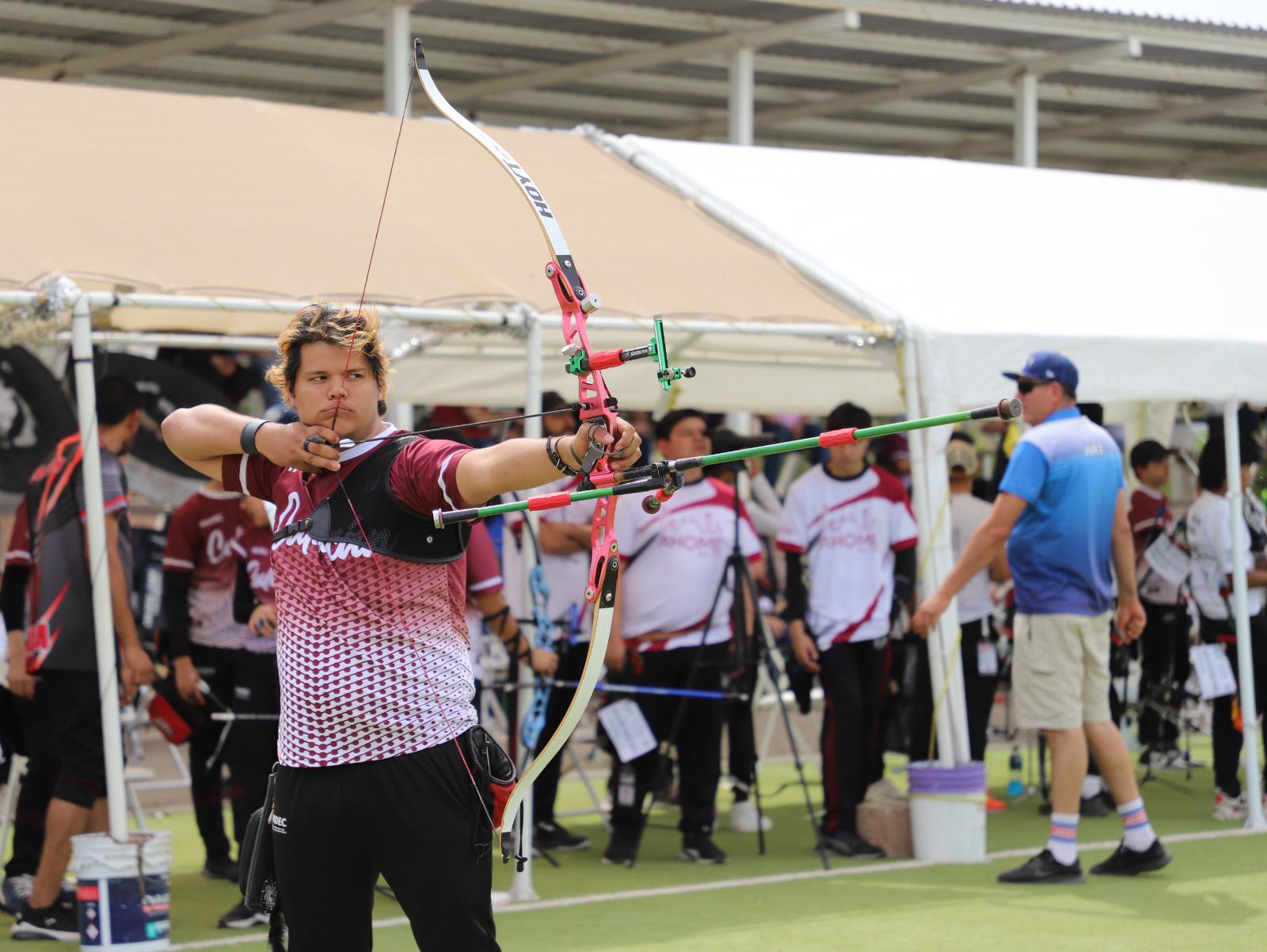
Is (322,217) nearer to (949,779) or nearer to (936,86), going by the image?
(949,779)

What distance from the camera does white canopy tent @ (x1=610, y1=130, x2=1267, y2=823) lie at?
638cm

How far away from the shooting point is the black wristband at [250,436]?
304cm

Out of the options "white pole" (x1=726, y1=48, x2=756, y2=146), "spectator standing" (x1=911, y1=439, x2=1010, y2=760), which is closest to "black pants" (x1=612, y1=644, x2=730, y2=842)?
"spectator standing" (x1=911, y1=439, x2=1010, y2=760)

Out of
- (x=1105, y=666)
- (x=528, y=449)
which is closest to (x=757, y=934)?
(x=1105, y=666)

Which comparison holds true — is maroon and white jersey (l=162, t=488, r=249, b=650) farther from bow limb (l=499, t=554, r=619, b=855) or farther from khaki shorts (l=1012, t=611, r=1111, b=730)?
bow limb (l=499, t=554, r=619, b=855)

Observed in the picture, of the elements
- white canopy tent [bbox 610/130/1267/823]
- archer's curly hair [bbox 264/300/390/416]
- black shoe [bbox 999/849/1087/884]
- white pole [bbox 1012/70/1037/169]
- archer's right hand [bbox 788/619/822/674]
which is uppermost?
white pole [bbox 1012/70/1037/169]

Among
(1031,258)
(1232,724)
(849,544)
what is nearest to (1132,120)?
(1031,258)

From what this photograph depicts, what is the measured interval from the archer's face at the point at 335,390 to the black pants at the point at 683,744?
3.72 meters

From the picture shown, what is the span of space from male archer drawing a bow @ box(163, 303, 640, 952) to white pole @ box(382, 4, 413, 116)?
313 inches

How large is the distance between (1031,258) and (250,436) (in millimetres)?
5047

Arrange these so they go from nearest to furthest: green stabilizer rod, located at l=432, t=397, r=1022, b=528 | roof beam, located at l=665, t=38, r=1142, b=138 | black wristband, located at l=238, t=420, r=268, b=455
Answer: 1. green stabilizer rod, located at l=432, t=397, r=1022, b=528
2. black wristband, located at l=238, t=420, r=268, b=455
3. roof beam, located at l=665, t=38, r=1142, b=138

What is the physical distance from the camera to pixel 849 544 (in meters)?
6.78

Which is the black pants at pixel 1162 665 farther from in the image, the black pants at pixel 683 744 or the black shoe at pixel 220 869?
the black shoe at pixel 220 869

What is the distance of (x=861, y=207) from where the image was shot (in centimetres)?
764
